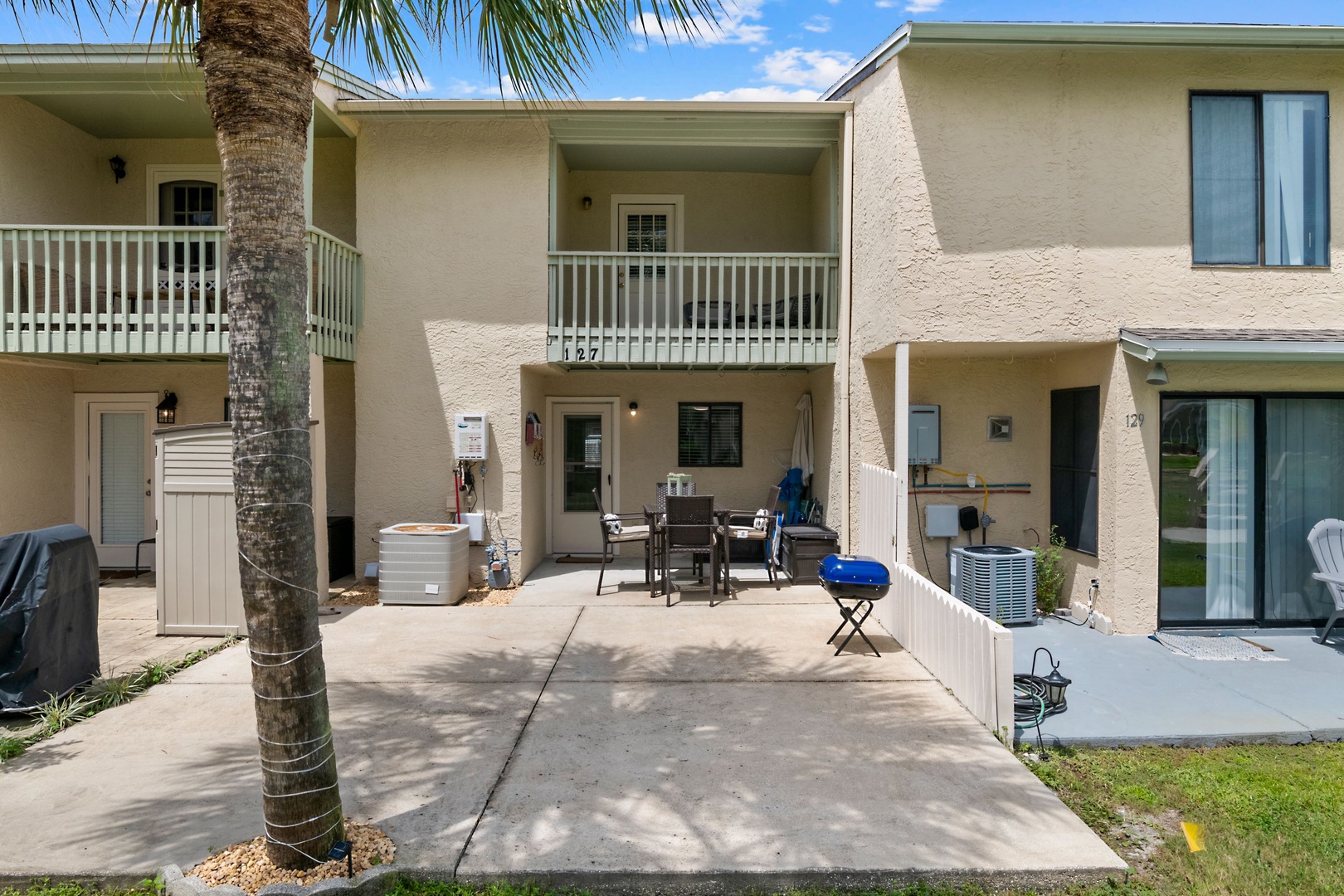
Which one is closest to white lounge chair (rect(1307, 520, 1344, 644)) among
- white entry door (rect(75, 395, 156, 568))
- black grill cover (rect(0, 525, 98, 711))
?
black grill cover (rect(0, 525, 98, 711))

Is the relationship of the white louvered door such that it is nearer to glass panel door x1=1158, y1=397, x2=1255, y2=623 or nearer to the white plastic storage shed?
the white plastic storage shed

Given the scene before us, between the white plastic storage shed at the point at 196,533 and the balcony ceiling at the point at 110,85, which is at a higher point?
the balcony ceiling at the point at 110,85

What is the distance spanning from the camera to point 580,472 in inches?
453

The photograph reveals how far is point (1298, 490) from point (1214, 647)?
1892mm

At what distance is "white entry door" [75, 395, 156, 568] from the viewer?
1055cm

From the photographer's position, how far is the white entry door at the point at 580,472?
449 inches

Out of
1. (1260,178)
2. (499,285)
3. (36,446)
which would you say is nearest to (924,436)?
(1260,178)

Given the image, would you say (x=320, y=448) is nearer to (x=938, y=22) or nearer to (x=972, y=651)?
(x=972, y=651)

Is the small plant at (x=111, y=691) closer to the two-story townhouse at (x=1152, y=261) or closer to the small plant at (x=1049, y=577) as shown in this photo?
the two-story townhouse at (x=1152, y=261)

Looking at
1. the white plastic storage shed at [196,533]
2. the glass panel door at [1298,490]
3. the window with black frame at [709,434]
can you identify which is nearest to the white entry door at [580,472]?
the window with black frame at [709,434]

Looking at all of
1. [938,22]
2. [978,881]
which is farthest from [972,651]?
[938,22]

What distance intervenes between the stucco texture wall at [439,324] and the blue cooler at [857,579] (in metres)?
4.46

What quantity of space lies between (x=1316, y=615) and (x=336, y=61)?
978cm

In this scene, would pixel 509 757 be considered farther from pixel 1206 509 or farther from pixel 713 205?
pixel 713 205
